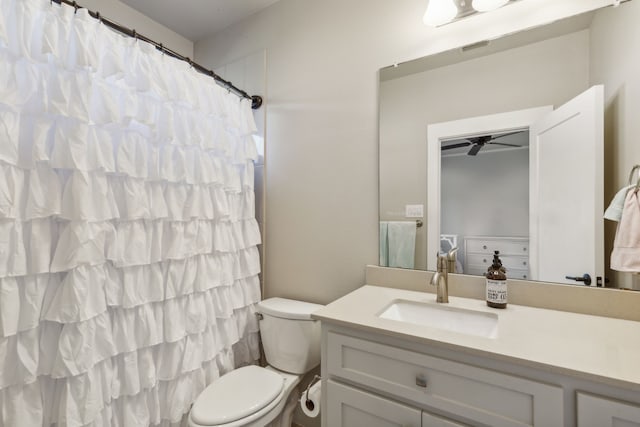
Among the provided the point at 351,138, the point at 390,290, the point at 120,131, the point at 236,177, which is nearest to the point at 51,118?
the point at 120,131

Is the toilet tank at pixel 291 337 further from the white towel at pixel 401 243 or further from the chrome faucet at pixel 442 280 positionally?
the chrome faucet at pixel 442 280

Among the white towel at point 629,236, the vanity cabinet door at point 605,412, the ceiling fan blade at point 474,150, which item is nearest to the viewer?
the vanity cabinet door at point 605,412

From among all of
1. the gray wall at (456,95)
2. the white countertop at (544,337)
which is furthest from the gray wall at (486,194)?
the white countertop at (544,337)

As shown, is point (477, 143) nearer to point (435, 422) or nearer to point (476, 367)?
point (476, 367)

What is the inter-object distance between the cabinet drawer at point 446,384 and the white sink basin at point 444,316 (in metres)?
0.18

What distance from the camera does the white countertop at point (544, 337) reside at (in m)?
0.68

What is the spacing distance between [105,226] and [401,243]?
130cm

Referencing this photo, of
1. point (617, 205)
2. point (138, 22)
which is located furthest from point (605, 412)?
point (138, 22)

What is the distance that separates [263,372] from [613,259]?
5.11ft

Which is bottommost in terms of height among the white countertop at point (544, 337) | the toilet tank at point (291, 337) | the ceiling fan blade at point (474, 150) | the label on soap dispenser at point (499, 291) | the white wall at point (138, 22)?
the toilet tank at point (291, 337)

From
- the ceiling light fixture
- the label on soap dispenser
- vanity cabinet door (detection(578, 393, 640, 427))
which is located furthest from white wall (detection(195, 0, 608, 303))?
vanity cabinet door (detection(578, 393, 640, 427))

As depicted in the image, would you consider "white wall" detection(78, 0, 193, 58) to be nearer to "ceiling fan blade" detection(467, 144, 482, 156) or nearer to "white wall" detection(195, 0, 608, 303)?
"white wall" detection(195, 0, 608, 303)

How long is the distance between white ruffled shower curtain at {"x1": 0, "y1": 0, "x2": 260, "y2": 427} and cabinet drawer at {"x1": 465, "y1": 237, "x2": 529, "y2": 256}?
1244mm

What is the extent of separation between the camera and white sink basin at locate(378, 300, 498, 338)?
1.05 metres
